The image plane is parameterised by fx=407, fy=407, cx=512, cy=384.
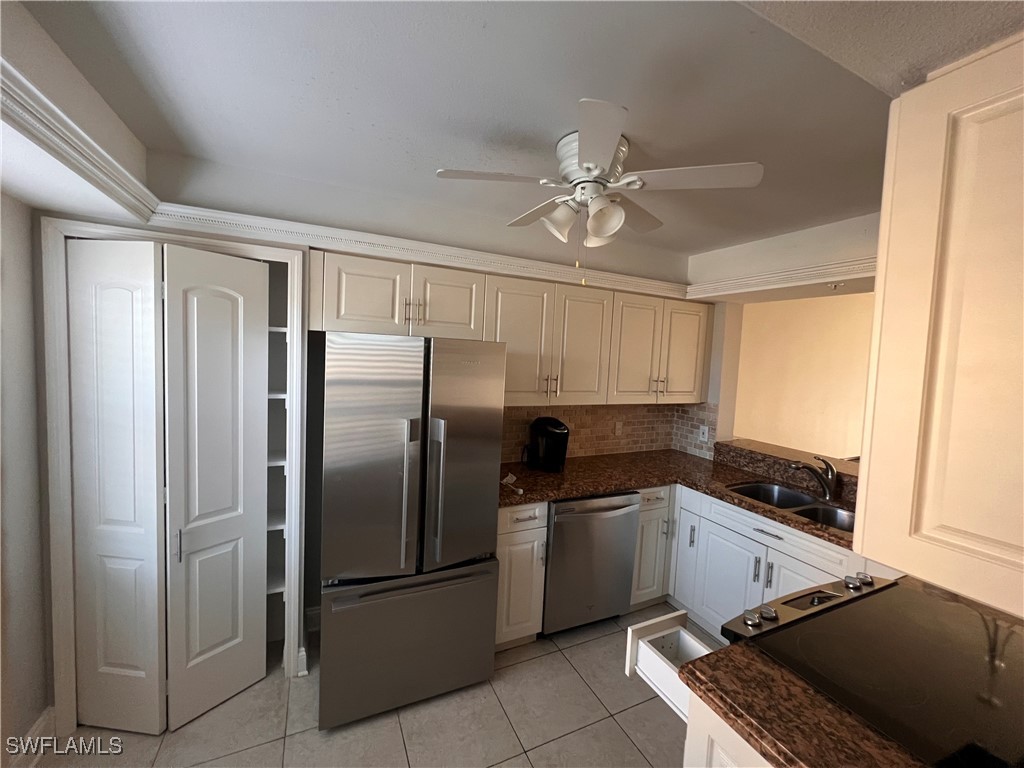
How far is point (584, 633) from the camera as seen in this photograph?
8.10ft

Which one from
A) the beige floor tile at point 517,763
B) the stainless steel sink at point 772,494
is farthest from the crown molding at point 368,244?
the beige floor tile at point 517,763

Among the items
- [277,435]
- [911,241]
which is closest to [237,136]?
[277,435]

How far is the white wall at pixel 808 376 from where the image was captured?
12.1 feet

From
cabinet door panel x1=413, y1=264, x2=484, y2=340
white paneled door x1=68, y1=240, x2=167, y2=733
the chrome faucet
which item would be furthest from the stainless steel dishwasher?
white paneled door x1=68, y1=240, x2=167, y2=733

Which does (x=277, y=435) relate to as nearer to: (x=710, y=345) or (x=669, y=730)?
(x=669, y=730)

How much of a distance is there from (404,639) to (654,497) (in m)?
1.64

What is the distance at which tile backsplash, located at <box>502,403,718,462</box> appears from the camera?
288 centimetres

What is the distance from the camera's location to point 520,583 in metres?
2.24

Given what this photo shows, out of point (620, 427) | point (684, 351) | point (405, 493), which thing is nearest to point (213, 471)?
point (405, 493)

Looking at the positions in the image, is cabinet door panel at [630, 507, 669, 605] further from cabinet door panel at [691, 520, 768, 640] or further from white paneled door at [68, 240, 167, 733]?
white paneled door at [68, 240, 167, 733]

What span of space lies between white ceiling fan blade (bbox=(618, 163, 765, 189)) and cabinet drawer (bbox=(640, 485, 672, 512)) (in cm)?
183

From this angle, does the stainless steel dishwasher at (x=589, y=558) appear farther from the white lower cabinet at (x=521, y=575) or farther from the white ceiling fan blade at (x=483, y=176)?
the white ceiling fan blade at (x=483, y=176)

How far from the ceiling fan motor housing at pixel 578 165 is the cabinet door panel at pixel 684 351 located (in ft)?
5.53

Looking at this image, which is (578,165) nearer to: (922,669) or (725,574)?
(922,669)
